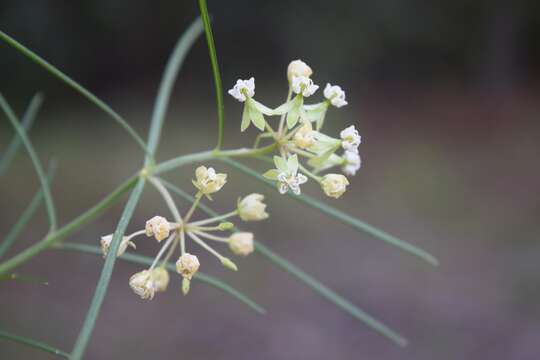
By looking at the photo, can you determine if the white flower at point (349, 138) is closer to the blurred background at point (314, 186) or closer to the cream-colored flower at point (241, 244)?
the cream-colored flower at point (241, 244)

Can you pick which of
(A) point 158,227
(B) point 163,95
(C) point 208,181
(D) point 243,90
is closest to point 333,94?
(D) point 243,90

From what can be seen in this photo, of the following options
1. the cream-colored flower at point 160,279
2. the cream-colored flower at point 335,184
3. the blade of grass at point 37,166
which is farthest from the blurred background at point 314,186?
the cream-colored flower at point 335,184

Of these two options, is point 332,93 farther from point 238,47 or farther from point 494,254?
point 238,47

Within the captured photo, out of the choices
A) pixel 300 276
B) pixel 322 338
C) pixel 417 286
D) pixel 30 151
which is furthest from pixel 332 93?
pixel 417 286

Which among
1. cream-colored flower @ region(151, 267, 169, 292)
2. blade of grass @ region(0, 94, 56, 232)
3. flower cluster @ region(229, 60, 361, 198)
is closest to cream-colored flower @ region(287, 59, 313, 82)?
flower cluster @ region(229, 60, 361, 198)

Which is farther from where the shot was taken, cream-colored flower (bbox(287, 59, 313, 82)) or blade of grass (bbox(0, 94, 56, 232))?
blade of grass (bbox(0, 94, 56, 232))

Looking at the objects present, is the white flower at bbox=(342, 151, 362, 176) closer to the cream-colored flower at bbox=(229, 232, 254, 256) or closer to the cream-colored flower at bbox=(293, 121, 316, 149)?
the cream-colored flower at bbox=(293, 121, 316, 149)

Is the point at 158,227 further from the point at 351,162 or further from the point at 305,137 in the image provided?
the point at 351,162
